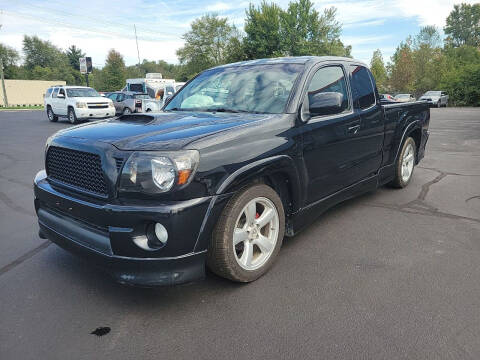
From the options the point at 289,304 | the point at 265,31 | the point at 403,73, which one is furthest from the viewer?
the point at 403,73

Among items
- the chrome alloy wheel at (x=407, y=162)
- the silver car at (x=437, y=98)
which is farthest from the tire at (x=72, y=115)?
the silver car at (x=437, y=98)

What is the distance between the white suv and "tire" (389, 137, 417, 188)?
1578cm

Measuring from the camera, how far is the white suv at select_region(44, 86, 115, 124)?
18.0m

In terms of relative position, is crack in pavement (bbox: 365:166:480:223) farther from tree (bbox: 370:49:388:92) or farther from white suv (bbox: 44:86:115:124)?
tree (bbox: 370:49:388:92)

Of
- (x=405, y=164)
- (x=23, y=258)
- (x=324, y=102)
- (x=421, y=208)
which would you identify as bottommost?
(x=421, y=208)

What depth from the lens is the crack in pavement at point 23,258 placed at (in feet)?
10.9

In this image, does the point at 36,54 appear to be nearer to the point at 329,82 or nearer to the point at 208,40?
the point at 208,40

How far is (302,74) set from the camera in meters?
3.51

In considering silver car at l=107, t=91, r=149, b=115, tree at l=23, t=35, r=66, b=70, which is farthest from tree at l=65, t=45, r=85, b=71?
silver car at l=107, t=91, r=149, b=115

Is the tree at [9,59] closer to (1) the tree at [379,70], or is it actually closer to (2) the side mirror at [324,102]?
(1) the tree at [379,70]

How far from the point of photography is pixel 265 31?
49469mm

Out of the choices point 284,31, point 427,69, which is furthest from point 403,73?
point 284,31

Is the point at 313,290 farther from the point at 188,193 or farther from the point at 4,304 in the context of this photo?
the point at 4,304

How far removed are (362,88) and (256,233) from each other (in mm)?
2394
